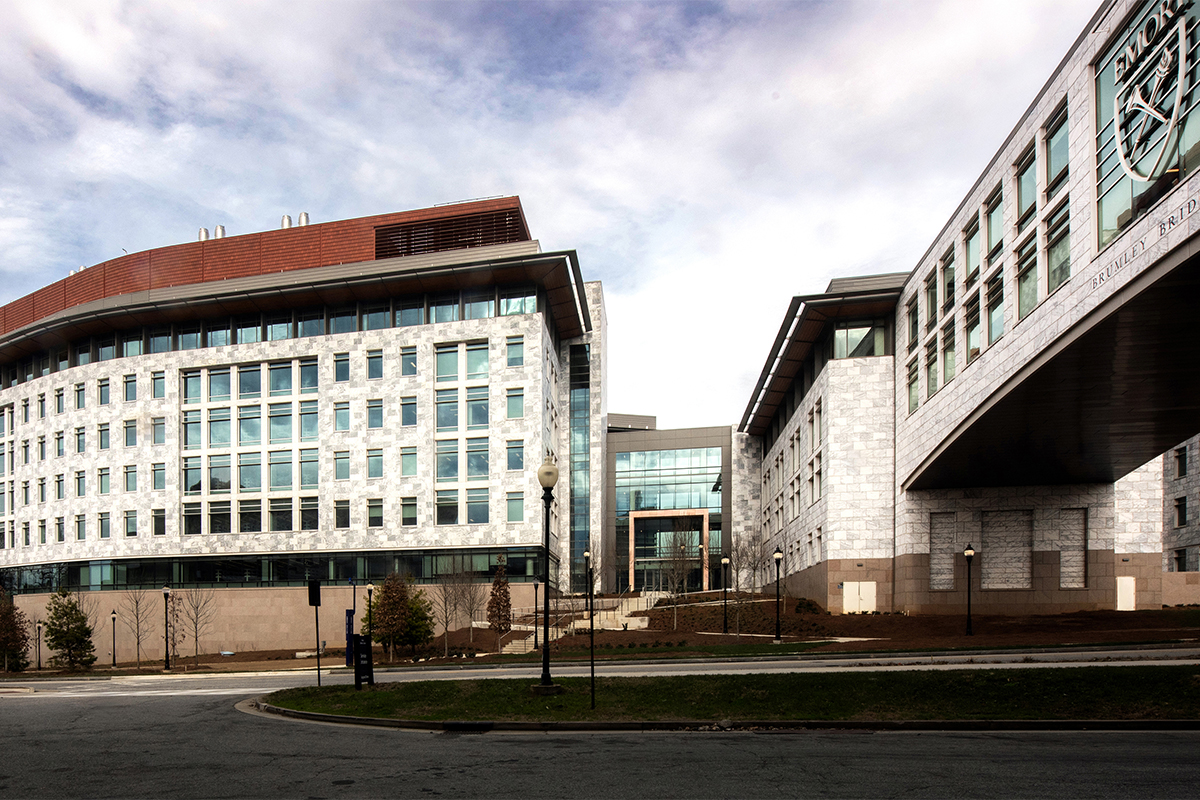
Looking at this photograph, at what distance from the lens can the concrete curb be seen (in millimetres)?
14359

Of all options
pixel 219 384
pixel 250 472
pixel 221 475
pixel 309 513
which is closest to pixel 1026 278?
pixel 309 513

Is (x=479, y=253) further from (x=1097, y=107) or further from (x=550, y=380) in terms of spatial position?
(x=1097, y=107)

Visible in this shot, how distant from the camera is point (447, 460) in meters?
62.4

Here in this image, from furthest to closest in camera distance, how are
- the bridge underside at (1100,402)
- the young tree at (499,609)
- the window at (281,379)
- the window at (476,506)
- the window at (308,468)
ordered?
1. the window at (281,379)
2. the window at (308,468)
3. the window at (476,506)
4. the young tree at (499,609)
5. the bridge underside at (1100,402)

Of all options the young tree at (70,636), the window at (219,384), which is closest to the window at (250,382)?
the window at (219,384)

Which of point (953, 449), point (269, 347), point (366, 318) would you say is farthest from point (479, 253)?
point (953, 449)

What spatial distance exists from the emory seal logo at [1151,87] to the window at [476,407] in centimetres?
4540

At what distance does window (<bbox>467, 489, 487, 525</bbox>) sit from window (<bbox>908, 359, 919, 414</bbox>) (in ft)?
99.1

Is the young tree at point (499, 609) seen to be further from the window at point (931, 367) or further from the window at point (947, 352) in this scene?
the window at point (947, 352)

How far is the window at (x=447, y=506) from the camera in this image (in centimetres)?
6162

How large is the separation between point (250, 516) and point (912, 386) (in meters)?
48.4

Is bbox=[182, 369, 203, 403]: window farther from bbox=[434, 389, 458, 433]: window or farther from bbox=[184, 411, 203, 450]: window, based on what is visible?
bbox=[434, 389, 458, 433]: window

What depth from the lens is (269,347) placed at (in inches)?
2576

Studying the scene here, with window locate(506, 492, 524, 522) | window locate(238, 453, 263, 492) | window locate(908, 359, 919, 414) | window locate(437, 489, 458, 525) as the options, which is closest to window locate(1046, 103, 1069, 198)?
window locate(908, 359, 919, 414)
